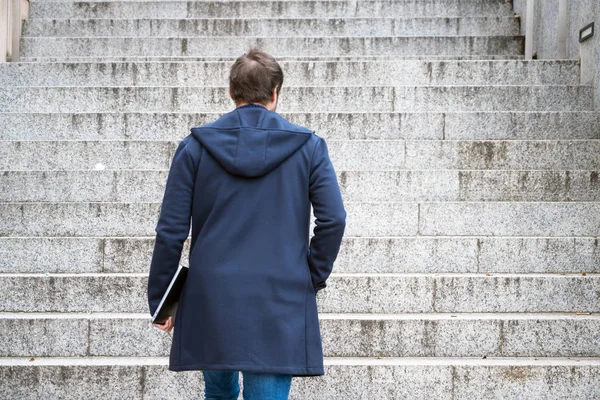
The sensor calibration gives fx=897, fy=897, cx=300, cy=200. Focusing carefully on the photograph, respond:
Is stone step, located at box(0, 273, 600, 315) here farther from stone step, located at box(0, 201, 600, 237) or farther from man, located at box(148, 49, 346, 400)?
man, located at box(148, 49, 346, 400)

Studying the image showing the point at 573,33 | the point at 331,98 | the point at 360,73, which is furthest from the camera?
the point at 573,33

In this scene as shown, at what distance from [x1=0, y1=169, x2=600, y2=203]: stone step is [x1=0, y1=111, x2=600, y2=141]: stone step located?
83cm

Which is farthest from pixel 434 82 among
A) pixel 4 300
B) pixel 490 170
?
pixel 4 300

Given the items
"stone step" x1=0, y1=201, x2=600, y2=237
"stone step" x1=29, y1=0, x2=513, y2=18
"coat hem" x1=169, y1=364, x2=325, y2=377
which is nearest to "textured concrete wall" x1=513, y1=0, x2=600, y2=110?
"stone step" x1=29, y1=0, x2=513, y2=18

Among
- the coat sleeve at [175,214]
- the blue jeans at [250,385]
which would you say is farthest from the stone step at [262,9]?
the blue jeans at [250,385]

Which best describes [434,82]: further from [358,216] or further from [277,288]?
[277,288]

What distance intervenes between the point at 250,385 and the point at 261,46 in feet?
21.4

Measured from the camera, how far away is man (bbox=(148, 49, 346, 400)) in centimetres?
302

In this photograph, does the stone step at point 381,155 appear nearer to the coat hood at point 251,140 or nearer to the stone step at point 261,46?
the stone step at point 261,46

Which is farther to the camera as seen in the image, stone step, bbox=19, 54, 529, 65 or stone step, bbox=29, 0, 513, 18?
stone step, bbox=29, 0, 513, 18

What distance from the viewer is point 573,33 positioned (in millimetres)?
8359

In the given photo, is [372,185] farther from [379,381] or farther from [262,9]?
[262,9]

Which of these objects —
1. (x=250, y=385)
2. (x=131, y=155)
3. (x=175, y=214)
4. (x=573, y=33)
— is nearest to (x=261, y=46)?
(x=131, y=155)

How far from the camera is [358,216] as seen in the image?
6.08 m
